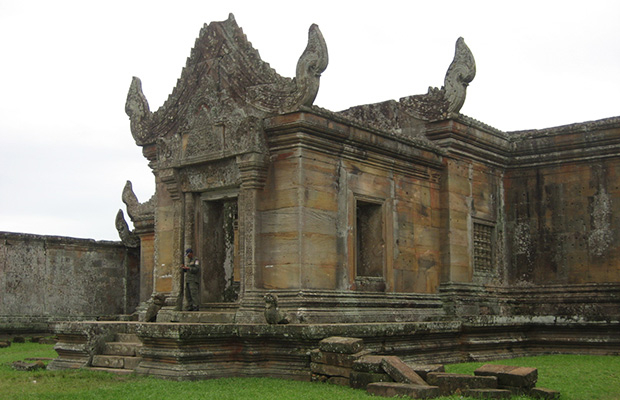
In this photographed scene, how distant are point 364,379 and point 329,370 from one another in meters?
0.77

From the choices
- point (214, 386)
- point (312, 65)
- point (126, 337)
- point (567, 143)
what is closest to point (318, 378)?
point (214, 386)

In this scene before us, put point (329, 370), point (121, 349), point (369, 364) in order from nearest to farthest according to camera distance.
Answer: point (369, 364) → point (329, 370) → point (121, 349)

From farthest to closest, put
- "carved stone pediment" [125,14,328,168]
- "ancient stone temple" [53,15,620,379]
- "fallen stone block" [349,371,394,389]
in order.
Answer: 1. "carved stone pediment" [125,14,328,168]
2. "ancient stone temple" [53,15,620,379]
3. "fallen stone block" [349,371,394,389]

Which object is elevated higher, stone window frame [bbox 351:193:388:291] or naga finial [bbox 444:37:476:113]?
naga finial [bbox 444:37:476:113]

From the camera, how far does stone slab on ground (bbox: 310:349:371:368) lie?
432 inches

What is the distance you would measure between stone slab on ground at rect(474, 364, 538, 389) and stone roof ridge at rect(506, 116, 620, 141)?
27.2ft

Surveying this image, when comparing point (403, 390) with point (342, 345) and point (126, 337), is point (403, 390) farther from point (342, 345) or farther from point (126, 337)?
point (126, 337)

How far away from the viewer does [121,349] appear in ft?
42.5

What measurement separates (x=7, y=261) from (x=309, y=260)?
42.1ft

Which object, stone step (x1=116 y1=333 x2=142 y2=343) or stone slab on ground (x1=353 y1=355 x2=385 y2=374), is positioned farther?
stone step (x1=116 y1=333 x2=142 y2=343)

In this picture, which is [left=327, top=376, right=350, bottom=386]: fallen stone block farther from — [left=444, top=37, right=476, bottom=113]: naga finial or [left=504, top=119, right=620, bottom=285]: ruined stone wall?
[left=504, top=119, right=620, bottom=285]: ruined stone wall

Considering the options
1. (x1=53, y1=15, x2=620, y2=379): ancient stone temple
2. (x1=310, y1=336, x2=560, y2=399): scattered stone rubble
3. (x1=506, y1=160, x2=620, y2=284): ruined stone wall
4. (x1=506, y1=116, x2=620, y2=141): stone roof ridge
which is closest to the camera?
(x1=310, y1=336, x2=560, y2=399): scattered stone rubble

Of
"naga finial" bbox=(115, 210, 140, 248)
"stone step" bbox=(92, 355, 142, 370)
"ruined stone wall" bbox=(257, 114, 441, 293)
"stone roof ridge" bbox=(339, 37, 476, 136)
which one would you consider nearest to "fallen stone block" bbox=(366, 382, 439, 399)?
"ruined stone wall" bbox=(257, 114, 441, 293)

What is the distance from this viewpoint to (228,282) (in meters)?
14.5
